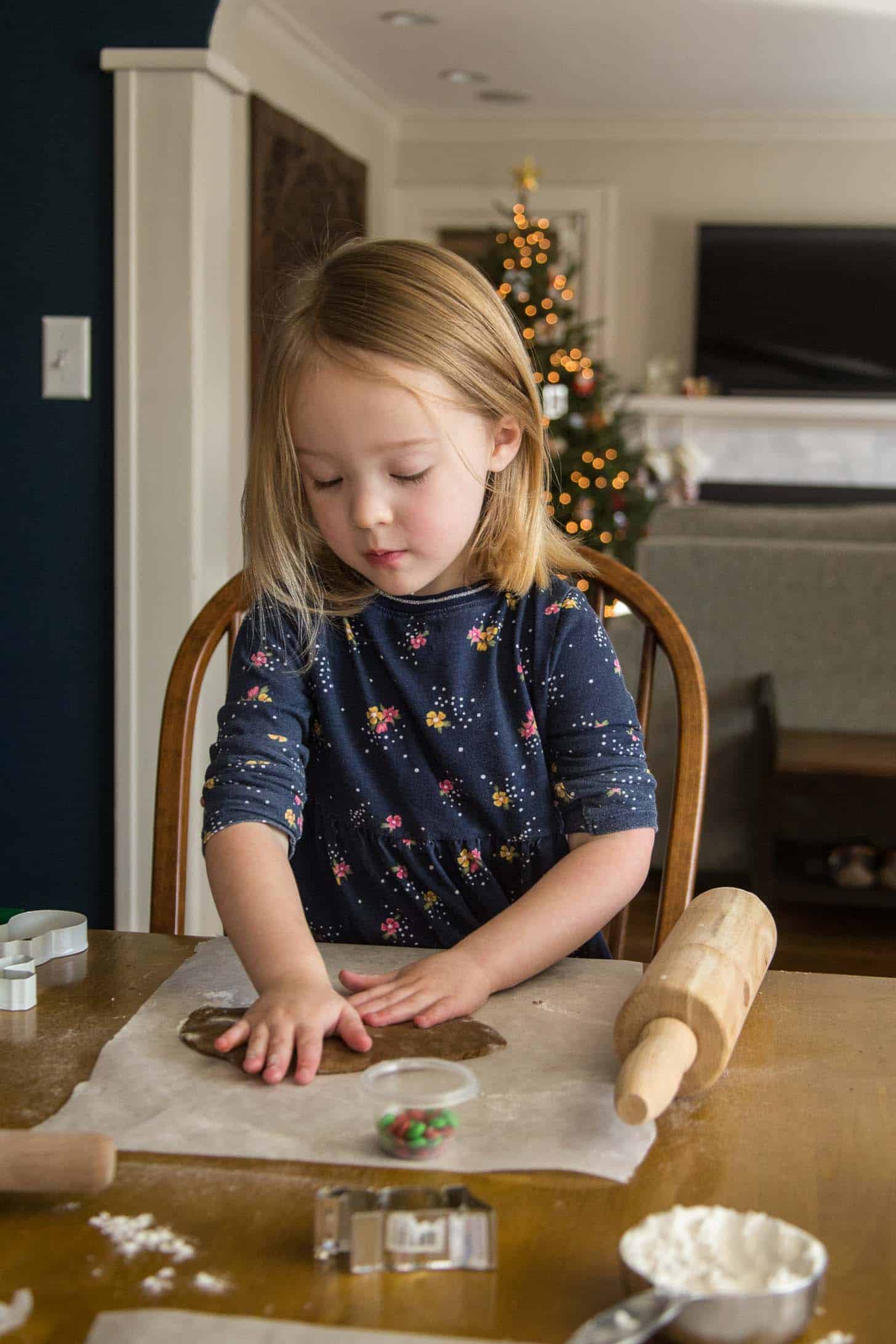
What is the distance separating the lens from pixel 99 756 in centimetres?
232

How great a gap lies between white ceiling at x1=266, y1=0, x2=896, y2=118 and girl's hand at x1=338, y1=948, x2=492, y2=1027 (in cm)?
526

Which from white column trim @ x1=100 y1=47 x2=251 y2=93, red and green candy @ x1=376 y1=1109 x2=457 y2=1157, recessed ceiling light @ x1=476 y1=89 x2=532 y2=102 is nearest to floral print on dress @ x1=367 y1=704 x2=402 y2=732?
red and green candy @ x1=376 y1=1109 x2=457 y2=1157

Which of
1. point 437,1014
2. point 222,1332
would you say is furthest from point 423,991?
point 222,1332

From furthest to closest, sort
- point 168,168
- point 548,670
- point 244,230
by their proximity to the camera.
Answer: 1. point 244,230
2. point 168,168
3. point 548,670

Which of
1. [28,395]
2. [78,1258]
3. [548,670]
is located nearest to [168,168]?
[28,395]

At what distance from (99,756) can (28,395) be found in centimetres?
60

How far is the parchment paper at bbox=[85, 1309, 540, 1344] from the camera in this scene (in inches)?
19.6

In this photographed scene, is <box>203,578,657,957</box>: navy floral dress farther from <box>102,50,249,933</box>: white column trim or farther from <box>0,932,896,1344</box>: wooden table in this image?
<box>102,50,249,933</box>: white column trim

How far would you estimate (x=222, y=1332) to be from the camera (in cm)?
50

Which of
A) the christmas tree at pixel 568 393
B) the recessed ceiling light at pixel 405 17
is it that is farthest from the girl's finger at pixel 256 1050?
the recessed ceiling light at pixel 405 17

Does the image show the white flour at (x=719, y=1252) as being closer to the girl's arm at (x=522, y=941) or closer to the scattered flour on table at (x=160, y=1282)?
the scattered flour on table at (x=160, y=1282)

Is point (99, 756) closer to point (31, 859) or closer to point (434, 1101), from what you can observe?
point (31, 859)

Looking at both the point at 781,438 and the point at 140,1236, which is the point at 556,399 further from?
the point at 140,1236

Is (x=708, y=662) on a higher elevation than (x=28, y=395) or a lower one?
lower
